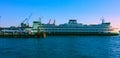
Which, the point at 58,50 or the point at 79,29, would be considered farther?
the point at 79,29

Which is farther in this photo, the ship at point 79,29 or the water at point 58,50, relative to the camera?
the ship at point 79,29

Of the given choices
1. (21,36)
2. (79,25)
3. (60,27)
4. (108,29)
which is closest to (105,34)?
(108,29)

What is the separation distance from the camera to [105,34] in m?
149

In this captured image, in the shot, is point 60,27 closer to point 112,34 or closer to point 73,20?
point 73,20

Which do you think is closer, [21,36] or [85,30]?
[21,36]

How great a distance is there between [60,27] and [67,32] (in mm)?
5424

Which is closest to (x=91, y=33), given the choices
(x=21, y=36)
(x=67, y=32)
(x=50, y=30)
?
(x=67, y=32)

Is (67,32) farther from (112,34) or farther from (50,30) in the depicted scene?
(112,34)

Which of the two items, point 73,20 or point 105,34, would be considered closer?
point 105,34

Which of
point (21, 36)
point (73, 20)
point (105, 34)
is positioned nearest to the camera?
point (21, 36)

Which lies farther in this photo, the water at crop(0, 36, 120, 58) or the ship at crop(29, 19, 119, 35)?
the ship at crop(29, 19, 119, 35)

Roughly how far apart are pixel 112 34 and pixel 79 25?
19.4 metres

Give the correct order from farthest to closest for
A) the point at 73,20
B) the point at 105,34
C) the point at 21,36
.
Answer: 1. the point at 73,20
2. the point at 105,34
3. the point at 21,36

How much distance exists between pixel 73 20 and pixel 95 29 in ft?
50.1
